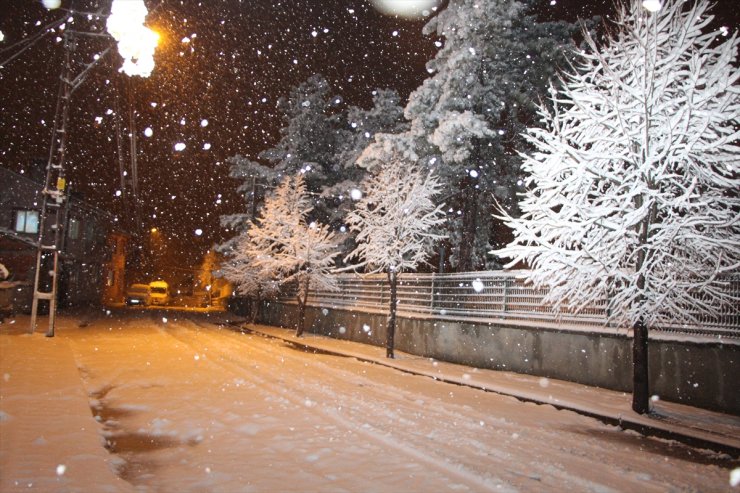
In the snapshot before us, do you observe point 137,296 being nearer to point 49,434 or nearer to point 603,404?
point 49,434

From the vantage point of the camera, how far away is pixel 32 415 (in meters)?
7.44

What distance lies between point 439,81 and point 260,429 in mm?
16786

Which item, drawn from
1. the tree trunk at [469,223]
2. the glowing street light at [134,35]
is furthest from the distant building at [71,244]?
the tree trunk at [469,223]

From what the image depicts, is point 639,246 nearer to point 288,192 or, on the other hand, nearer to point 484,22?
point 484,22

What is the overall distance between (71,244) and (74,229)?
5.24ft

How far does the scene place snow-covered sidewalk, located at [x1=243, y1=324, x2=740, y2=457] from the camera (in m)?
8.30

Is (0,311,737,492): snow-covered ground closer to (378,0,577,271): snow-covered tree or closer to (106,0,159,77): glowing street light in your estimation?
(106,0,159,77): glowing street light

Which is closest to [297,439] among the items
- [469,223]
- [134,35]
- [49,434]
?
[49,434]

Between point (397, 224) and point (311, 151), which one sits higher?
point (311, 151)

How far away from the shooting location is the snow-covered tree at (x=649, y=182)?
30.0 ft

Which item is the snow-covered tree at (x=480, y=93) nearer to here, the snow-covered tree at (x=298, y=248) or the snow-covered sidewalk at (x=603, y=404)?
the snow-covered tree at (x=298, y=248)

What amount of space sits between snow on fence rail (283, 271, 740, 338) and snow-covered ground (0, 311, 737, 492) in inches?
114

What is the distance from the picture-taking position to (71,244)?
4500 cm

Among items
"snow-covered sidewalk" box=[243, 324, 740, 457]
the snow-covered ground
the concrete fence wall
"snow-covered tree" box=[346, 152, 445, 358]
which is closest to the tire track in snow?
the snow-covered ground
